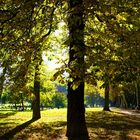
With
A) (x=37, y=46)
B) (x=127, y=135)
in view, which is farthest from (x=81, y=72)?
(x=127, y=135)

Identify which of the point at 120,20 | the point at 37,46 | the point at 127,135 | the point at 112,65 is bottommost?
the point at 127,135

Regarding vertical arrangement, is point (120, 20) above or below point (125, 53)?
above

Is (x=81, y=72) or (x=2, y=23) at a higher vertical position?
(x=2, y=23)

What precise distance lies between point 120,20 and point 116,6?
1.53m

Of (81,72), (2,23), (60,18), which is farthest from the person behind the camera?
(60,18)

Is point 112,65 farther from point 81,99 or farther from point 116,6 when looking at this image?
point 81,99

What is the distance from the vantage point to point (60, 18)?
53.4 ft

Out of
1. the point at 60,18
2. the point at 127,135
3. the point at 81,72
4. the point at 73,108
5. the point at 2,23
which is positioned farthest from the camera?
the point at 127,135

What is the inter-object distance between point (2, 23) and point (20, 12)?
0.75 meters

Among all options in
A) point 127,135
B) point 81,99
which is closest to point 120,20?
point 81,99

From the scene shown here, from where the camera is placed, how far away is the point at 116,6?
522 inches

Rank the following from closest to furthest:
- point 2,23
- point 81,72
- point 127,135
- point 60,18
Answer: point 81,72, point 2,23, point 60,18, point 127,135

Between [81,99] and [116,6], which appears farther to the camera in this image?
[81,99]

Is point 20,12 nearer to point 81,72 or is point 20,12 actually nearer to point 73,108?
point 81,72
